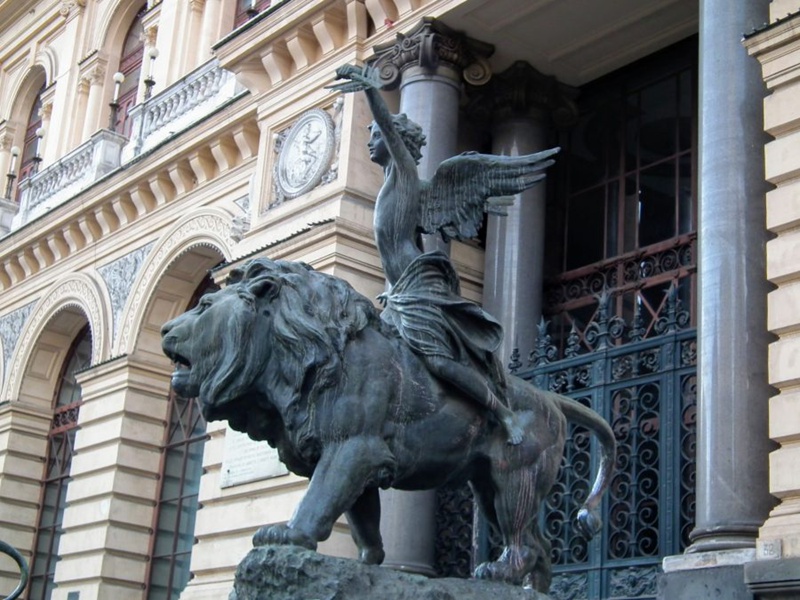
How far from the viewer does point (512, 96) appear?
1330 centimetres

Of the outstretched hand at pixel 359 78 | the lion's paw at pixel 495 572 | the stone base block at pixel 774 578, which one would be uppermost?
the outstretched hand at pixel 359 78

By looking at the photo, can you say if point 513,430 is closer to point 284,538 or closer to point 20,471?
point 284,538

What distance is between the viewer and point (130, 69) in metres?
21.1

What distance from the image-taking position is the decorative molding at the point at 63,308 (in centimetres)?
1794

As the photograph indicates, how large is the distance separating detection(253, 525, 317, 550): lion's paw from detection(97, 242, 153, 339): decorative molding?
1257 centimetres

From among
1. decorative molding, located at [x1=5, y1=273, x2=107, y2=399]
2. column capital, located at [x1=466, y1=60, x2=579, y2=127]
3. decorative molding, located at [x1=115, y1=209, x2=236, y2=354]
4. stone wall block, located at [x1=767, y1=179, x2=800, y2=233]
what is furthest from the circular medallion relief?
stone wall block, located at [x1=767, y1=179, x2=800, y2=233]

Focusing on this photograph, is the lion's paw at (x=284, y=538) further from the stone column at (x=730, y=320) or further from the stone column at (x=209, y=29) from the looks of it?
the stone column at (x=209, y=29)

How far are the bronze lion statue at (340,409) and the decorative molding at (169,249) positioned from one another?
10.2 metres

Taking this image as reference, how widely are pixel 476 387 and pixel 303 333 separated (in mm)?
773

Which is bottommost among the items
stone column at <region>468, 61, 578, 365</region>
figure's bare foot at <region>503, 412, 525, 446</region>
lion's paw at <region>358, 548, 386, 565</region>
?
lion's paw at <region>358, 548, 386, 565</region>

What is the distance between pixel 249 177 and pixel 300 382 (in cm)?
1058

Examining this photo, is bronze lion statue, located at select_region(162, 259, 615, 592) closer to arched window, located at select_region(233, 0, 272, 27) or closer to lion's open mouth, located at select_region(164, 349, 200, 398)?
lion's open mouth, located at select_region(164, 349, 200, 398)

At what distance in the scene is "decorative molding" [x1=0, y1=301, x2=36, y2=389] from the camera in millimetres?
19922

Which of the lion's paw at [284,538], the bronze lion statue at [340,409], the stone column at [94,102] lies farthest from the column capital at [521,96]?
the stone column at [94,102]
